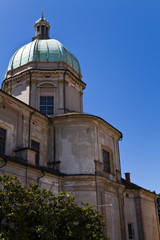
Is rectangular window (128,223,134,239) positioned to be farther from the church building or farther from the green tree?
the green tree

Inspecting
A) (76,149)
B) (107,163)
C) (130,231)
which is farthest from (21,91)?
(130,231)

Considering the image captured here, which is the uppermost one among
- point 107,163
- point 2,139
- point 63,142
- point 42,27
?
point 42,27

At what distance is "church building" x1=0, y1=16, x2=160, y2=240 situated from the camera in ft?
67.2

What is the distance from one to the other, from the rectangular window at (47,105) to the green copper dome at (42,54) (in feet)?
13.8

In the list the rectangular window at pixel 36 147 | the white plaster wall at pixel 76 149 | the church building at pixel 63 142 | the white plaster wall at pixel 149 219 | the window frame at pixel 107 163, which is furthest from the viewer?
the white plaster wall at pixel 149 219

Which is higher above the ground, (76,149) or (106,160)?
(76,149)

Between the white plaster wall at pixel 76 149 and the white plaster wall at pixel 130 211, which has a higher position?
the white plaster wall at pixel 76 149

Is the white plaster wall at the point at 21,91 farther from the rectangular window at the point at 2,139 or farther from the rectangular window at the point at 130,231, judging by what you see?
the rectangular window at the point at 130,231

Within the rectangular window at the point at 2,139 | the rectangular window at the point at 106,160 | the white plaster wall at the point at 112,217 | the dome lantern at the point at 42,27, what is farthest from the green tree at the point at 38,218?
the dome lantern at the point at 42,27

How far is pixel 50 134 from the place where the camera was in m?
23.9

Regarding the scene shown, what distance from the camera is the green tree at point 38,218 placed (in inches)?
486

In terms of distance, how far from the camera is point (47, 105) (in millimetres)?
27172

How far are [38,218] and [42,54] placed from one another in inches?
773

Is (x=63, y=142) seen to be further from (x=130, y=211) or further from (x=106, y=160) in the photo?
(x=130, y=211)
